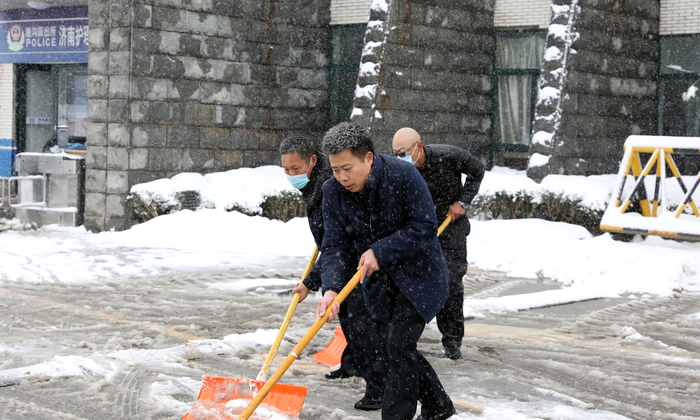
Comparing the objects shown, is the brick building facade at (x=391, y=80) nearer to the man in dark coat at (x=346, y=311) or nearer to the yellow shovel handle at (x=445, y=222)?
the yellow shovel handle at (x=445, y=222)

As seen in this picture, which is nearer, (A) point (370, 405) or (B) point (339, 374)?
(A) point (370, 405)

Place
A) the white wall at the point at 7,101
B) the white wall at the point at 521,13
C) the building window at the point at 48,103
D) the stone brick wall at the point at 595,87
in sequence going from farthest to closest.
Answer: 1. the white wall at the point at 7,101
2. the building window at the point at 48,103
3. the white wall at the point at 521,13
4. the stone brick wall at the point at 595,87

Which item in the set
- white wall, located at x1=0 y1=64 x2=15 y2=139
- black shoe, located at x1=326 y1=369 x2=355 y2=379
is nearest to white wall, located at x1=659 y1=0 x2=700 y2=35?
black shoe, located at x1=326 y1=369 x2=355 y2=379

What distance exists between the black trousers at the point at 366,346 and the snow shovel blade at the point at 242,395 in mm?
485

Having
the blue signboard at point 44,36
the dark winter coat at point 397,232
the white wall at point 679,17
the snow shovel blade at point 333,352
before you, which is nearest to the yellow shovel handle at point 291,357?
the dark winter coat at point 397,232

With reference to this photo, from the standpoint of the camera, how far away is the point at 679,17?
13.7 m

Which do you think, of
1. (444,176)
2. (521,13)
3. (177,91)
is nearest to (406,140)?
(444,176)

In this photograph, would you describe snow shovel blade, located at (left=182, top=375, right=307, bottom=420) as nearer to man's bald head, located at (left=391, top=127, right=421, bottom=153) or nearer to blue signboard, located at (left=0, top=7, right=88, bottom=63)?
man's bald head, located at (left=391, top=127, right=421, bottom=153)

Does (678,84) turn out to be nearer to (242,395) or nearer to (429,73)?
→ (429,73)

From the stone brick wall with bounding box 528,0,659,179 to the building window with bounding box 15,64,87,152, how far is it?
1134 centimetres

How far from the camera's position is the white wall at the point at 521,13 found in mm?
14648

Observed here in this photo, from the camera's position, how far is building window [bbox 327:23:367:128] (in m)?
15.5

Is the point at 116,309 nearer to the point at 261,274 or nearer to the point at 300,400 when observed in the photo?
the point at 261,274

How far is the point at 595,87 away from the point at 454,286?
8474 mm
